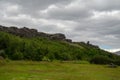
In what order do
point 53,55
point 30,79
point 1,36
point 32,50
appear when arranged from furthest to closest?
point 1,36 → point 53,55 → point 32,50 → point 30,79

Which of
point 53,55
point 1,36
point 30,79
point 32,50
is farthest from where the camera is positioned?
point 1,36

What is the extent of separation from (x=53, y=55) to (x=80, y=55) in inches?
1086

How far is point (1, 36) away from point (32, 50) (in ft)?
108

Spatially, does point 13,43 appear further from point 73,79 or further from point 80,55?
point 73,79

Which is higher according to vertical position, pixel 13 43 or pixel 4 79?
pixel 13 43

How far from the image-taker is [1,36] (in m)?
166

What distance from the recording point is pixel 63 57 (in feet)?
529

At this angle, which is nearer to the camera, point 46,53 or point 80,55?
point 46,53

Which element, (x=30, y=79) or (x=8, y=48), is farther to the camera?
(x=8, y=48)

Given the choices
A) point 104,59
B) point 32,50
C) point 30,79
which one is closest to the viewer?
point 30,79

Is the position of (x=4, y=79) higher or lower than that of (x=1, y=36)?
lower

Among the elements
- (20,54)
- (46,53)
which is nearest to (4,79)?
(20,54)

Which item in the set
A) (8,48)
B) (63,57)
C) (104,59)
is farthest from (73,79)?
(63,57)

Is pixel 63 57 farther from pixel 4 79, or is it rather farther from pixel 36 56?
pixel 4 79
